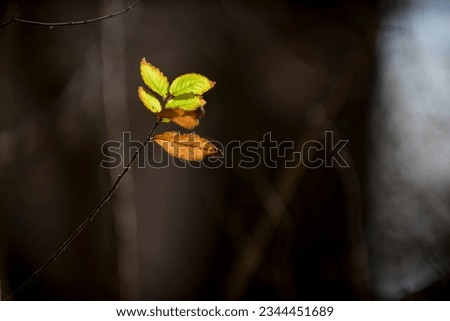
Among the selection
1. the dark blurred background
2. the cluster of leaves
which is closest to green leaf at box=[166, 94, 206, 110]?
the cluster of leaves

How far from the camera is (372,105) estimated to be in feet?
4.42

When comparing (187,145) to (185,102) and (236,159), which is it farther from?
(236,159)

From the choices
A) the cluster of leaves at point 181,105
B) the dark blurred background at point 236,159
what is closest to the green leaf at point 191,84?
the cluster of leaves at point 181,105

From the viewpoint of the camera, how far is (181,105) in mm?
545

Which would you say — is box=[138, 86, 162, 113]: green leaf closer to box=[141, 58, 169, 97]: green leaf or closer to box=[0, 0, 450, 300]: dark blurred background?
box=[141, 58, 169, 97]: green leaf

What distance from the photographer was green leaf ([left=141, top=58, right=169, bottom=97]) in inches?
22.0

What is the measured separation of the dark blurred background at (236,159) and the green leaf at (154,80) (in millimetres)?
792

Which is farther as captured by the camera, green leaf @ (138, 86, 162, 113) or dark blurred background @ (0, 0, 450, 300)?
dark blurred background @ (0, 0, 450, 300)

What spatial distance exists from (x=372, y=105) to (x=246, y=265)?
0.61 m

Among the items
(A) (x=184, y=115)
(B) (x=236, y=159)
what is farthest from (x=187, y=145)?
(B) (x=236, y=159)

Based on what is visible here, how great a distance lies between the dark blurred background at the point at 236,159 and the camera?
134cm

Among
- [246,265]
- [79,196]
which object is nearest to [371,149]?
[246,265]

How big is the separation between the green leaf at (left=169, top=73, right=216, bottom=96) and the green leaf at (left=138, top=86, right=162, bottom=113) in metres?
0.03

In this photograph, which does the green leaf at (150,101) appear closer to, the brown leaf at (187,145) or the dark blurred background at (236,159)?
the brown leaf at (187,145)
